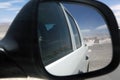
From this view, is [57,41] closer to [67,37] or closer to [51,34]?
[51,34]

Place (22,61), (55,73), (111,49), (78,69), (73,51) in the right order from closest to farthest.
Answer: (22,61), (55,73), (111,49), (78,69), (73,51)

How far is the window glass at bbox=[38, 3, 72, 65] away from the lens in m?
2.47

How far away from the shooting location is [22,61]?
2113mm

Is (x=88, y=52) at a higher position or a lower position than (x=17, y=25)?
lower

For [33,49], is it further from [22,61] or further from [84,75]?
[84,75]

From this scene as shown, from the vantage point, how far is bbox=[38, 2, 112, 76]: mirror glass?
252cm

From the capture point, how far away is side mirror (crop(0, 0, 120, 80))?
2141 mm

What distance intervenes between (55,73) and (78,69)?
0.49 m

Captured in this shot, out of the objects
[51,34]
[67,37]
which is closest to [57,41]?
[51,34]

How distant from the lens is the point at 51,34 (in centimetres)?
259

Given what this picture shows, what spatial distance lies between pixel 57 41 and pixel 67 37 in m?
0.50

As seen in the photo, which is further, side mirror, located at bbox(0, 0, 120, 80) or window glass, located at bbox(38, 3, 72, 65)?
window glass, located at bbox(38, 3, 72, 65)

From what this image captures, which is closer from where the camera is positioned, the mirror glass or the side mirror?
the side mirror

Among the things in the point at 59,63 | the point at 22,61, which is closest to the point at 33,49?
the point at 22,61
